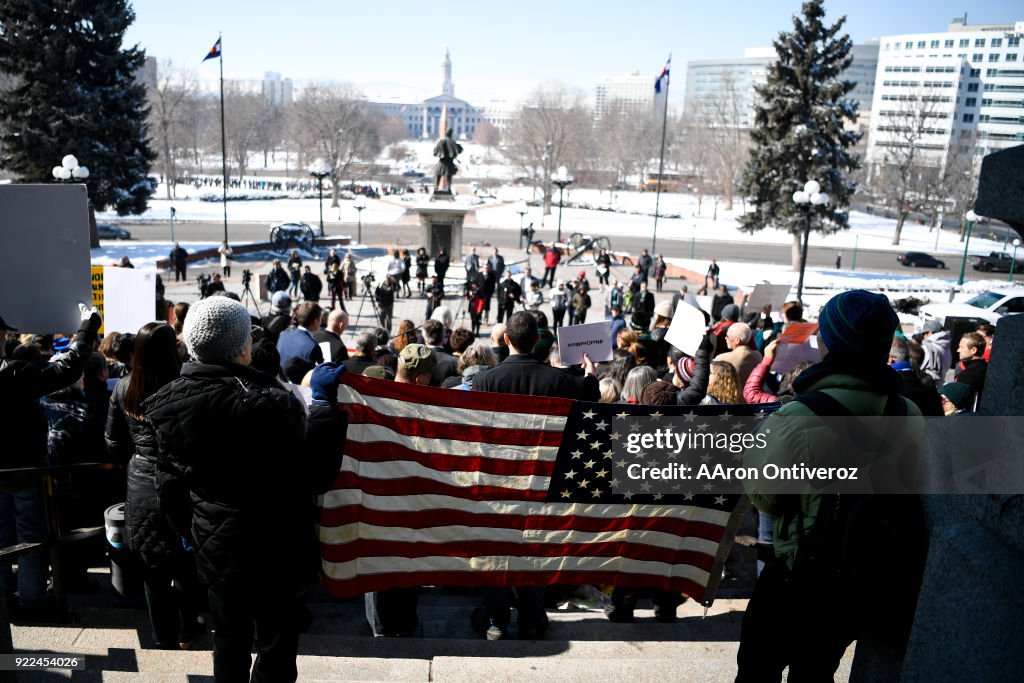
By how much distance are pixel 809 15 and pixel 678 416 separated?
38162mm

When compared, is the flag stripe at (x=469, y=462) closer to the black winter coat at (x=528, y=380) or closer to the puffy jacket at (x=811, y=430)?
the black winter coat at (x=528, y=380)

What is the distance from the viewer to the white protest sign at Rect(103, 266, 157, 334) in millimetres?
8414

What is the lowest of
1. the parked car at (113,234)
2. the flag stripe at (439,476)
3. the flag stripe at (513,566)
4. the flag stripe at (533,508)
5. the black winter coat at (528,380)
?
the parked car at (113,234)

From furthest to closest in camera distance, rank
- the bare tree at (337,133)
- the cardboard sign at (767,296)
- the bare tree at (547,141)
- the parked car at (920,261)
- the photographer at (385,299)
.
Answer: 1. the bare tree at (547,141)
2. the bare tree at (337,133)
3. the parked car at (920,261)
4. the photographer at (385,299)
5. the cardboard sign at (767,296)

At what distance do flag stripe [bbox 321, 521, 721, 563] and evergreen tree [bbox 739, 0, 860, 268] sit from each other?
35.0m

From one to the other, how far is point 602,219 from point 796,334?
59481 mm

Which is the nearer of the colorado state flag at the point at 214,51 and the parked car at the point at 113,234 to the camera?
the colorado state flag at the point at 214,51

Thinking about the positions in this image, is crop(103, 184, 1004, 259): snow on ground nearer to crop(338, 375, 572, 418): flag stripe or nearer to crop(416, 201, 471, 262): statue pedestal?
crop(416, 201, 471, 262): statue pedestal

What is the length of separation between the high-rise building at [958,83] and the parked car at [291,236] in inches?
2675

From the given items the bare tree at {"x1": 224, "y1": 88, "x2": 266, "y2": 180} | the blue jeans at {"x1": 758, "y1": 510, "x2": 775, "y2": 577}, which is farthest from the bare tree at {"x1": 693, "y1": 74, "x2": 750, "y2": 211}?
the blue jeans at {"x1": 758, "y1": 510, "x2": 775, "y2": 577}

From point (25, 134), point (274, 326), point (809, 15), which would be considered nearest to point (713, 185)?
point (809, 15)

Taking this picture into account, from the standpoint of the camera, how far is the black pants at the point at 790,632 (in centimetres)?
285

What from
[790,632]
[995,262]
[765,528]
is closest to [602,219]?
[995,262]

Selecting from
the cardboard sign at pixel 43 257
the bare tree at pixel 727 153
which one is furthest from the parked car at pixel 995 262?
the cardboard sign at pixel 43 257
